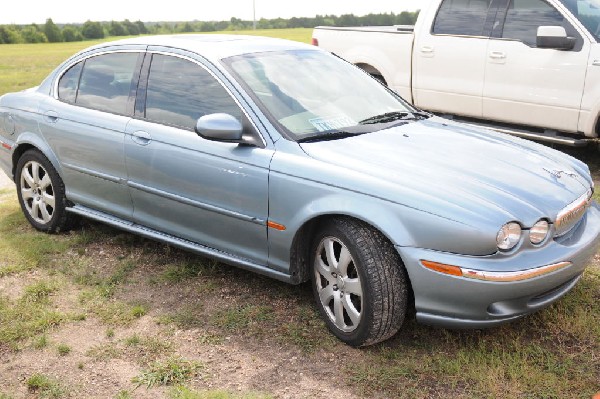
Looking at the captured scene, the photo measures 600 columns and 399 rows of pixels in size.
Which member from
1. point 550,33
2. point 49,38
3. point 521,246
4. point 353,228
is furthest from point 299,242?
point 49,38

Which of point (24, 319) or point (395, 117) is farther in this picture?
point (395, 117)

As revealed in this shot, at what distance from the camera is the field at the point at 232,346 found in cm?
349

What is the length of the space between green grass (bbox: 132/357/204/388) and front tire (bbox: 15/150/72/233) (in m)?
2.31

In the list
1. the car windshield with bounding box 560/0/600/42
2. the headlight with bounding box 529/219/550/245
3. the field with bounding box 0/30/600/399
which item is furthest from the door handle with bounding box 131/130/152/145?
the car windshield with bounding box 560/0/600/42

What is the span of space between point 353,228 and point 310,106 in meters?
1.01

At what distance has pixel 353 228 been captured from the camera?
3.72m

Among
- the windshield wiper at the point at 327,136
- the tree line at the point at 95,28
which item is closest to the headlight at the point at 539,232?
the windshield wiper at the point at 327,136

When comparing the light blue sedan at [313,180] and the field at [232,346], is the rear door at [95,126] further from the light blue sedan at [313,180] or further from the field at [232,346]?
the field at [232,346]

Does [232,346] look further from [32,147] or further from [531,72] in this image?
[531,72]

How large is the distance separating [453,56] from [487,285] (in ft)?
17.5

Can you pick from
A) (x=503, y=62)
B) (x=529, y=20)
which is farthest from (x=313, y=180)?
(x=529, y=20)

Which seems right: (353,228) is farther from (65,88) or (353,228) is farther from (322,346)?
(65,88)

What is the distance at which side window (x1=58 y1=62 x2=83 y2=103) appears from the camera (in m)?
5.48

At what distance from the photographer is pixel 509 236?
135 inches
